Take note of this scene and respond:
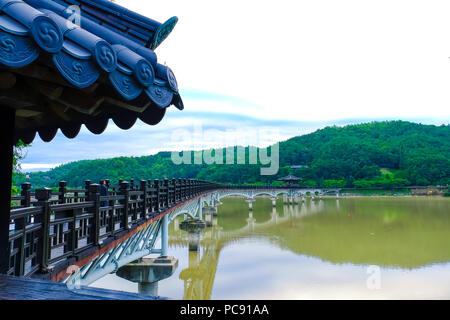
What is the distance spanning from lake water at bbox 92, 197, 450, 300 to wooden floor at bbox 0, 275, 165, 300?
13.5m

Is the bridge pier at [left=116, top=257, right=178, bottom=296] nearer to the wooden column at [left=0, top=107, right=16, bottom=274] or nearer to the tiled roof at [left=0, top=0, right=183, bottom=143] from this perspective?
the tiled roof at [left=0, top=0, right=183, bottom=143]

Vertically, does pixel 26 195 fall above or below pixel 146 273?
above

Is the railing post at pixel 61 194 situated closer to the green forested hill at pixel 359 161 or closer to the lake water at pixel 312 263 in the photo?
the lake water at pixel 312 263

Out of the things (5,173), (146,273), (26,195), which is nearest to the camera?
(5,173)

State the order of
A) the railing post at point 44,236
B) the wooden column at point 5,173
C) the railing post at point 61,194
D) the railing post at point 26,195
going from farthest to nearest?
the railing post at point 61,194 < the railing post at point 26,195 < the railing post at point 44,236 < the wooden column at point 5,173

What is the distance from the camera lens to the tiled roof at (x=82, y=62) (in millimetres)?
1928

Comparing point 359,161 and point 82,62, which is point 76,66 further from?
point 359,161

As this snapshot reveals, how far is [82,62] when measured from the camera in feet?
7.13

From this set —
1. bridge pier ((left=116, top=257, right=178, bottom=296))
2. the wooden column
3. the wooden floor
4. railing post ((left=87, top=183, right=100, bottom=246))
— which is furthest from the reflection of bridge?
bridge pier ((left=116, top=257, right=178, bottom=296))

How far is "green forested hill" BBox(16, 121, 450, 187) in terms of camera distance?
88.9 metres

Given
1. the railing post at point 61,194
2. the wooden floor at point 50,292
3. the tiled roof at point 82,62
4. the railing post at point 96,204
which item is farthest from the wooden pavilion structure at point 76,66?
the railing post at point 61,194

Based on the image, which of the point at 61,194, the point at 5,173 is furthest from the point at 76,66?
the point at 61,194

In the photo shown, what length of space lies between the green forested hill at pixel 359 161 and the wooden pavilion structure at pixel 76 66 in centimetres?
6158

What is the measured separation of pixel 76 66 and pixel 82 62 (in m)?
0.06
